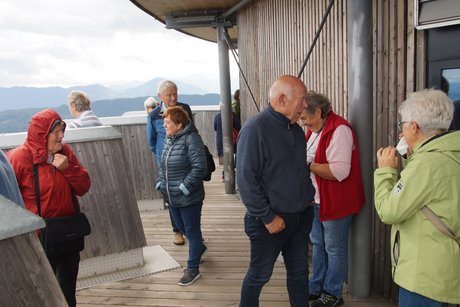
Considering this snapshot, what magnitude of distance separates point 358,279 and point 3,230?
9.76 ft

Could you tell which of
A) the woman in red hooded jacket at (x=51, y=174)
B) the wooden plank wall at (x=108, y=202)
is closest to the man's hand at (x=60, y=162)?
the woman in red hooded jacket at (x=51, y=174)

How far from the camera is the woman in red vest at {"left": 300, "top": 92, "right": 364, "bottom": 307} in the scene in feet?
9.67

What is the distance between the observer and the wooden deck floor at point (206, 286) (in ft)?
11.7

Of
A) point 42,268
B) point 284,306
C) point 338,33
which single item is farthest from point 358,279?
point 42,268

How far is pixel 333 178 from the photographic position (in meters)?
2.97

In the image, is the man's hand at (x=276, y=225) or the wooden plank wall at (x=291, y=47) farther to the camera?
the wooden plank wall at (x=291, y=47)

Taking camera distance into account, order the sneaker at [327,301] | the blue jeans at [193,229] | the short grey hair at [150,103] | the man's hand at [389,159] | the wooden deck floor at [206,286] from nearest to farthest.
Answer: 1. the man's hand at [389,159]
2. the sneaker at [327,301]
3. the wooden deck floor at [206,286]
4. the blue jeans at [193,229]
5. the short grey hair at [150,103]

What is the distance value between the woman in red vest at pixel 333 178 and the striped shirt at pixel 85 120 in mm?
2469

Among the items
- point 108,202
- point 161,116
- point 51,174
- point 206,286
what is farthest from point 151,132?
point 51,174

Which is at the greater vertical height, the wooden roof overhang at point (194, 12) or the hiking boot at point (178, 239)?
the wooden roof overhang at point (194, 12)

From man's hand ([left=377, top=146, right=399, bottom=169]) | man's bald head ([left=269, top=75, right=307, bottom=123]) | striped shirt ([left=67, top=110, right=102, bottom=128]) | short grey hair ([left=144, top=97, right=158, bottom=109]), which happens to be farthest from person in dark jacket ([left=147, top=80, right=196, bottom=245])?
man's hand ([left=377, top=146, right=399, bottom=169])

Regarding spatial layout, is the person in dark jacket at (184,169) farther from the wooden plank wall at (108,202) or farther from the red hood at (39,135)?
the red hood at (39,135)

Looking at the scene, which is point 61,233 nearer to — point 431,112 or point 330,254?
point 330,254

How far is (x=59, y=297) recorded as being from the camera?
3.84 feet
